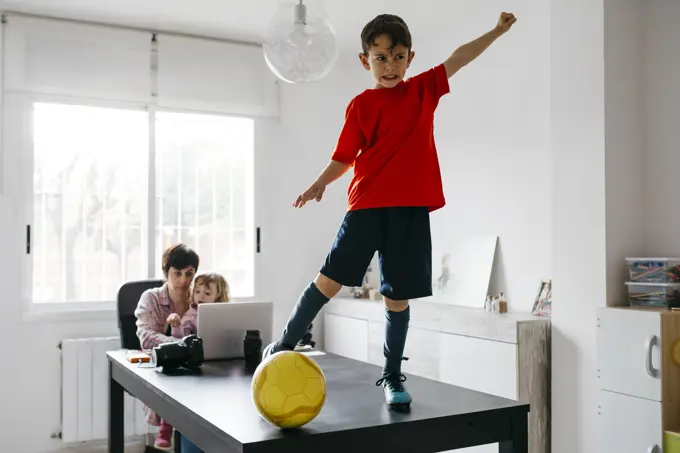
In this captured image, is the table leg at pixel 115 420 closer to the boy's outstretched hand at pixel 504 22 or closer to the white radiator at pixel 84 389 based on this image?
the white radiator at pixel 84 389

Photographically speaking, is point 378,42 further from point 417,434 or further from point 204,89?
point 204,89

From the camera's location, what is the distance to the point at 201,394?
1966 millimetres

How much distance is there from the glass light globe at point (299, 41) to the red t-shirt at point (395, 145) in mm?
497

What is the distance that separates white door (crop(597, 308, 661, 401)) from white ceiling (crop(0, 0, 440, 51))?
2016 millimetres

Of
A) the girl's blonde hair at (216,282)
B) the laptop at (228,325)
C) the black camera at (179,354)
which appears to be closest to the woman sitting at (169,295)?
the girl's blonde hair at (216,282)

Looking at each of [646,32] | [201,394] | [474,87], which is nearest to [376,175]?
[201,394]

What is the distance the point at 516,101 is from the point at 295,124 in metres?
1.68

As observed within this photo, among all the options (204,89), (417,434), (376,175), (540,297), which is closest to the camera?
(417,434)

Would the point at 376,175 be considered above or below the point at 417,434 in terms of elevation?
above

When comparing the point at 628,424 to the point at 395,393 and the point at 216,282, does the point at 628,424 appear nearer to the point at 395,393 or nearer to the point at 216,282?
the point at 395,393

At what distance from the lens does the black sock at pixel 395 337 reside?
1812 mm

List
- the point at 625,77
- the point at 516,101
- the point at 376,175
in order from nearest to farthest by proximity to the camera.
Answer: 1. the point at 376,175
2. the point at 625,77
3. the point at 516,101

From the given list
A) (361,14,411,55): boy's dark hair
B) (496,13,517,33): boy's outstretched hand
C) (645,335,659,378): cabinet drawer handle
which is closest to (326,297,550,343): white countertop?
(645,335,659,378): cabinet drawer handle

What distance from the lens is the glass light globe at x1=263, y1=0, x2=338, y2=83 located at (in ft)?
7.14
